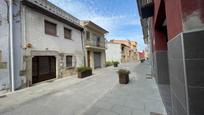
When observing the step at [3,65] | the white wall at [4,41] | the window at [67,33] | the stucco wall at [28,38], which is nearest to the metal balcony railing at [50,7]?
the stucco wall at [28,38]

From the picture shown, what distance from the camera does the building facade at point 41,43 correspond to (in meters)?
7.80

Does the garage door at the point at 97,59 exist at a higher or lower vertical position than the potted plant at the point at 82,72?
higher

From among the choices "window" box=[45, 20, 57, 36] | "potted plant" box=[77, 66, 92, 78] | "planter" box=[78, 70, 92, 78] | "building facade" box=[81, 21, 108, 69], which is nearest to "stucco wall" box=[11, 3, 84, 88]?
"window" box=[45, 20, 57, 36]

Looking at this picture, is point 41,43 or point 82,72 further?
point 82,72

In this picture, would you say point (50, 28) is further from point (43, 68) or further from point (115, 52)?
point (115, 52)

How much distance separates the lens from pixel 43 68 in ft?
33.3

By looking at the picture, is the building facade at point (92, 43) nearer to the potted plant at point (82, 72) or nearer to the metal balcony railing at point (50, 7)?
the metal balcony railing at point (50, 7)

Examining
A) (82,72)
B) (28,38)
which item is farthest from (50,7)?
(82,72)

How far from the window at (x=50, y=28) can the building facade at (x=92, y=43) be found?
5031mm

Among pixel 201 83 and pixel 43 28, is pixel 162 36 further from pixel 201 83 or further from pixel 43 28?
pixel 43 28

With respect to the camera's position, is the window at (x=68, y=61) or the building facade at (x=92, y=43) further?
the building facade at (x=92, y=43)

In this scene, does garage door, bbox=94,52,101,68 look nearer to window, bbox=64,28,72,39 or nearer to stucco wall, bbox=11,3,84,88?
window, bbox=64,28,72,39

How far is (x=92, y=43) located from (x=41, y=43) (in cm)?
887

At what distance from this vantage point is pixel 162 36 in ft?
20.6
